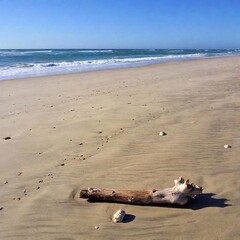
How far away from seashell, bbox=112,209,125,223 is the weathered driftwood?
9.5 inches

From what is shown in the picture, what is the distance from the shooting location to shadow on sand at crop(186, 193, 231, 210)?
3.46m

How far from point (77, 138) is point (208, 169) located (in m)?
2.24

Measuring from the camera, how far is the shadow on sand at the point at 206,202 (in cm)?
346

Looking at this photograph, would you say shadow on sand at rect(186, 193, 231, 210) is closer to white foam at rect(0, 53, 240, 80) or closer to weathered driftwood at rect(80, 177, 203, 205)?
weathered driftwood at rect(80, 177, 203, 205)

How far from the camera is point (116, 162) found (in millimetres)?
4676

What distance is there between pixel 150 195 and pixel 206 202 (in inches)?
22.5

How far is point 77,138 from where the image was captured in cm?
569

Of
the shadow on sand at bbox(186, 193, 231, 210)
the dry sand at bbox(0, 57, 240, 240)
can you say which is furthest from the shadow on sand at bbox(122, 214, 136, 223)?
the shadow on sand at bbox(186, 193, 231, 210)

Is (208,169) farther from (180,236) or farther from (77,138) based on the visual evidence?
(77,138)

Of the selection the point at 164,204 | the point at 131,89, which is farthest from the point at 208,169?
the point at 131,89

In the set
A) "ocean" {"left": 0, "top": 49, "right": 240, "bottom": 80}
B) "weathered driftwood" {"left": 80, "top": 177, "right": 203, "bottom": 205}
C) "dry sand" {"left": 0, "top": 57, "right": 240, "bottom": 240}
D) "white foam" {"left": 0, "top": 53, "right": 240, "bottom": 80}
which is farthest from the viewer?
"ocean" {"left": 0, "top": 49, "right": 240, "bottom": 80}

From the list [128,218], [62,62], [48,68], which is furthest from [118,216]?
[62,62]

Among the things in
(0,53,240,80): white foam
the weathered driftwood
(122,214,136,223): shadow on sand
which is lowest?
(122,214,136,223): shadow on sand

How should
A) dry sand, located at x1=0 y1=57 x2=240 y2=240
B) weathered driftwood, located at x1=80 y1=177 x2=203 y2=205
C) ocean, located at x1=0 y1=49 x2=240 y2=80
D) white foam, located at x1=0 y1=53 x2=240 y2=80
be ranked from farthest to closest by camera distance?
ocean, located at x1=0 y1=49 x2=240 y2=80
white foam, located at x1=0 y1=53 x2=240 y2=80
weathered driftwood, located at x1=80 y1=177 x2=203 y2=205
dry sand, located at x1=0 y1=57 x2=240 y2=240
